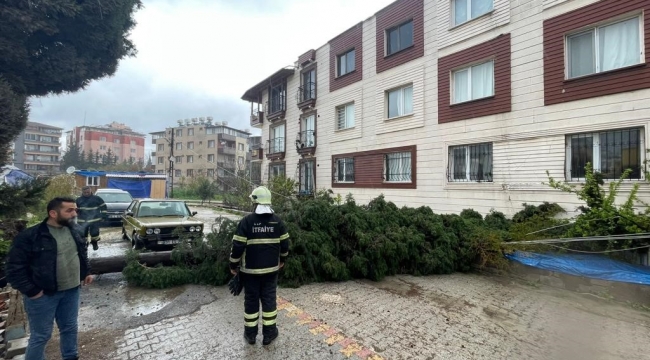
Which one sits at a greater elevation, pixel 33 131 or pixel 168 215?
pixel 33 131

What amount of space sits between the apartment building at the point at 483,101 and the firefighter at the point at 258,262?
8039 millimetres

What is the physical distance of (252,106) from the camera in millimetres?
25125

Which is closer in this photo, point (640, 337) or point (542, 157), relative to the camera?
point (640, 337)

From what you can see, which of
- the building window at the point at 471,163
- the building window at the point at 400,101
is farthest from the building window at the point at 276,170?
the building window at the point at 471,163

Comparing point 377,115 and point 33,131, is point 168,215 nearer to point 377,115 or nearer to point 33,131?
point 377,115

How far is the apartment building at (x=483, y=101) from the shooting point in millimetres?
7641

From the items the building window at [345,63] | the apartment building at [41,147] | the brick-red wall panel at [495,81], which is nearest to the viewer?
the brick-red wall panel at [495,81]

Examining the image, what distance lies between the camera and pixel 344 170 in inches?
631

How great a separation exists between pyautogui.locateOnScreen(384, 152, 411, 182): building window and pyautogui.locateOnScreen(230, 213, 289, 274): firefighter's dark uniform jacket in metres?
9.54

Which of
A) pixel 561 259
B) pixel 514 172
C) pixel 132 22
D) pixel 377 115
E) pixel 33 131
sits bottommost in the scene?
pixel 561 259

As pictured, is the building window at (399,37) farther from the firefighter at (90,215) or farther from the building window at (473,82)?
the firefighter at (90,215)

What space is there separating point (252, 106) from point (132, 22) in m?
17.8

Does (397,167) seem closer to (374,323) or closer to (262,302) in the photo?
(374,323)

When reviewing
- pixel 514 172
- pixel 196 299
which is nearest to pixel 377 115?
pixel 514 172
